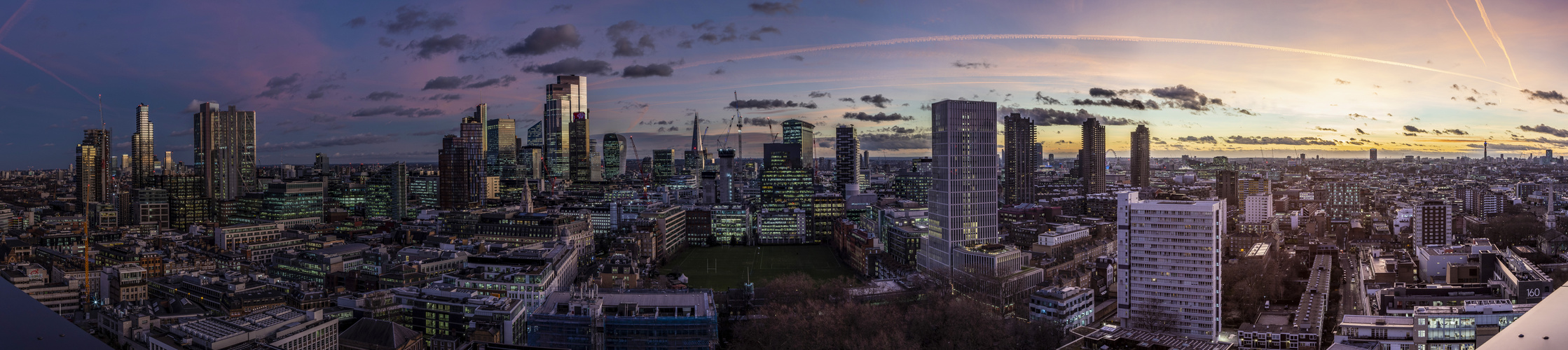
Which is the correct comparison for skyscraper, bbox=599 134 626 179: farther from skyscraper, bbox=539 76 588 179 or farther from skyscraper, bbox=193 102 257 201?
skyscraper, bbox=193 102 257 201

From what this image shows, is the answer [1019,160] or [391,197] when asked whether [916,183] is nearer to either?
[1019,160]

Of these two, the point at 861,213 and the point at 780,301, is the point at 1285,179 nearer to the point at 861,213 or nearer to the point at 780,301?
the point at 861,213

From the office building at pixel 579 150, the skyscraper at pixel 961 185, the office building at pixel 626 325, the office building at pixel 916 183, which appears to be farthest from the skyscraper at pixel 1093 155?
the office building at pixel 626 325

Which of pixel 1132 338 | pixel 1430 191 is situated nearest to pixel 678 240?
pixel 1132 338

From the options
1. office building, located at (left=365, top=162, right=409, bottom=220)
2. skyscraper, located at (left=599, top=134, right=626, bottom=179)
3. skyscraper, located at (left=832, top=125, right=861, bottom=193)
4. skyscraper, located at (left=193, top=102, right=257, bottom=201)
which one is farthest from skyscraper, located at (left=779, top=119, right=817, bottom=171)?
skyscraper, located at (left=193, top=102, right=257, bottom=201)

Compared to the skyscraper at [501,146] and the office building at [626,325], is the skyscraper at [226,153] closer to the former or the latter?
the skyscraper at [501,146]
